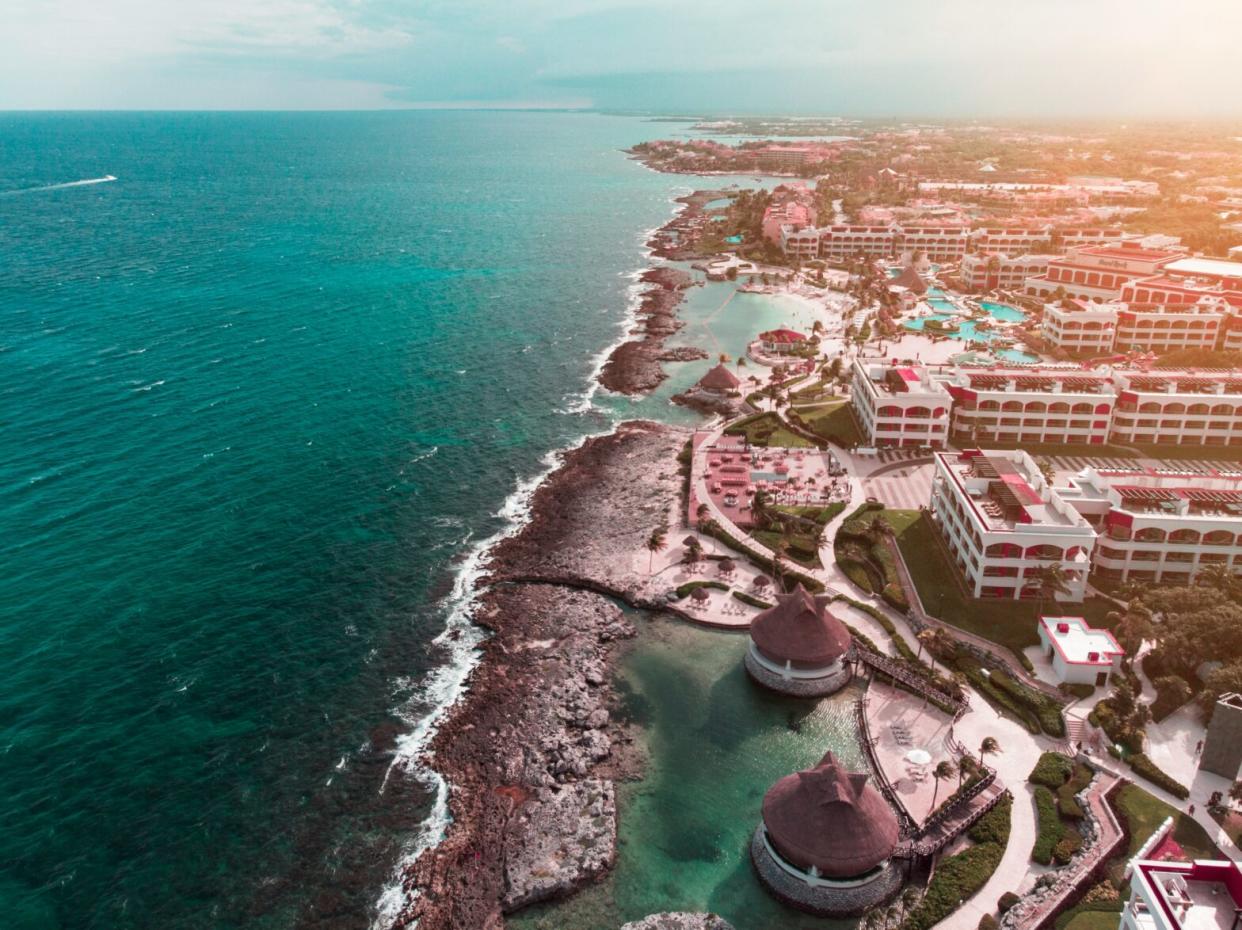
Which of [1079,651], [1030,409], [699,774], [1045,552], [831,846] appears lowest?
[699,774]

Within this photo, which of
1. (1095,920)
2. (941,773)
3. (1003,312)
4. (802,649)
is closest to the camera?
(1095,920)

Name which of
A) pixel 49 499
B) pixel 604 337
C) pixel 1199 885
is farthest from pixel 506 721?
pixel 604 337

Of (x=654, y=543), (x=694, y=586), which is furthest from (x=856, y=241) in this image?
(x=694, y=586)

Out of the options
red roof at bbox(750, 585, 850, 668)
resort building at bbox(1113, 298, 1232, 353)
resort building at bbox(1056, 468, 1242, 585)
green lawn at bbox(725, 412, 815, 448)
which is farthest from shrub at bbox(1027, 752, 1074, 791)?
resort building at bbox(1113, 298, 1232, 353)

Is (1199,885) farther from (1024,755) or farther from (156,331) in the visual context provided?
(156,331)

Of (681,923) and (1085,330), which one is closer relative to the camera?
(681,923)

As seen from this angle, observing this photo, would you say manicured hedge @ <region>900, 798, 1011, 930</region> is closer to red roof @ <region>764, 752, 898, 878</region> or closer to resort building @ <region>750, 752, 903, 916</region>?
resort building @ <region>750, 752, 903, 916</region>

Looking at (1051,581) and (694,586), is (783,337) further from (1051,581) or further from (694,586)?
(1051,581)
